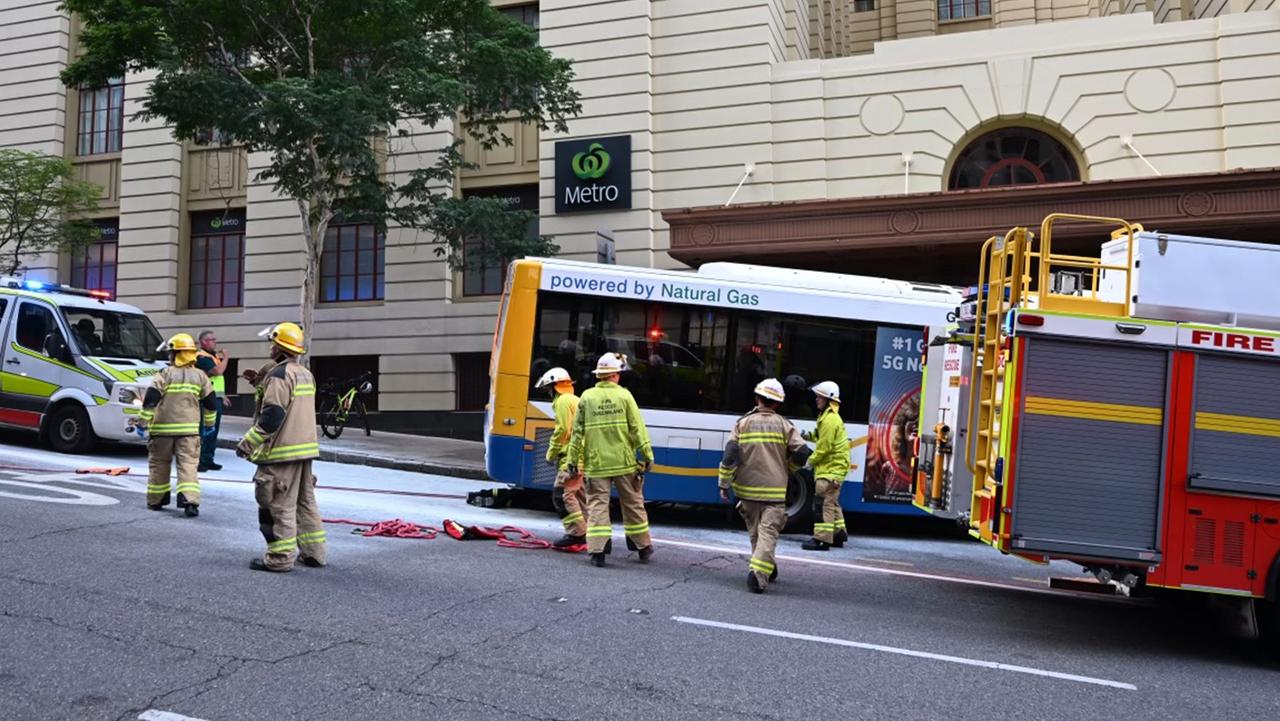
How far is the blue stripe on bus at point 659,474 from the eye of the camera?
1128 cm

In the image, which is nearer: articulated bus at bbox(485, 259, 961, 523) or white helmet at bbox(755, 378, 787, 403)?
white helmet at bbox(755, 378, 787, 403)

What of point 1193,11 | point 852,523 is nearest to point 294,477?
point 852,523

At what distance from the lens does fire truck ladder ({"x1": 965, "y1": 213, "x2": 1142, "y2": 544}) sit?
269 inches

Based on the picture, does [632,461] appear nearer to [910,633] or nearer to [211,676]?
[910,633]

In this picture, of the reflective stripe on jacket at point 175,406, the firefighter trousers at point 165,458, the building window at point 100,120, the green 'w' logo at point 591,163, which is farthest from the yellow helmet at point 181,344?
the building window at point 100,120

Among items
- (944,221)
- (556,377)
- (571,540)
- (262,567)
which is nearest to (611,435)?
(571,540)

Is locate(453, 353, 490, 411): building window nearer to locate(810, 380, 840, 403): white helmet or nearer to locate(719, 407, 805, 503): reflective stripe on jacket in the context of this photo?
locate(810, 380, 840, 403): white helmet

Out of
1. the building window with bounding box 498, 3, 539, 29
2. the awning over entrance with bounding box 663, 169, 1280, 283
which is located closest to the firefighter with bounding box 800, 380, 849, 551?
the awning over entrance with bounding box 663, 169, 1280, 283

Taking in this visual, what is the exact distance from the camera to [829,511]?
1043 centimetres

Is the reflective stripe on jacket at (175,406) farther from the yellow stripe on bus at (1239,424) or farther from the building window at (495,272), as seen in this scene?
the building window at (495,272)

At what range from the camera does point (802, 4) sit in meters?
23.5

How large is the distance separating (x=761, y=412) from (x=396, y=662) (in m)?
3.90

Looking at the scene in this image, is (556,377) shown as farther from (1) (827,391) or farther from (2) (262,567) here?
(2) (262,567)

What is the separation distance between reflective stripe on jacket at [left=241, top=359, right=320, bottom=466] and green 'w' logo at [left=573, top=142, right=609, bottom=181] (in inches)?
533
